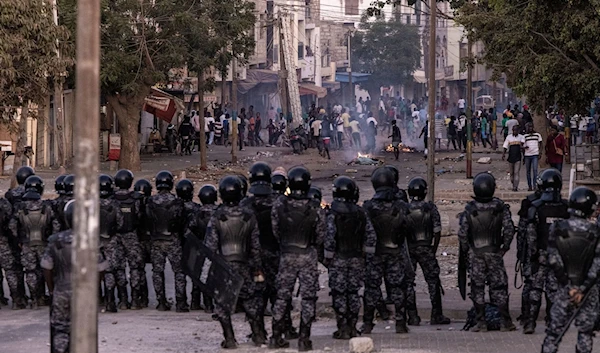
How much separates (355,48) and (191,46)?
5265cm

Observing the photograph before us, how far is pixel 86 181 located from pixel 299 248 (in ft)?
14.9

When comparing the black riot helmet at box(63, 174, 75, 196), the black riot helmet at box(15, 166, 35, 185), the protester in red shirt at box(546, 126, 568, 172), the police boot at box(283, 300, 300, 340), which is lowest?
the police boot at box(283, 300, 300, 340)

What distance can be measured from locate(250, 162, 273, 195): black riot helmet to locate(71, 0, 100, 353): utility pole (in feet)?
17.8

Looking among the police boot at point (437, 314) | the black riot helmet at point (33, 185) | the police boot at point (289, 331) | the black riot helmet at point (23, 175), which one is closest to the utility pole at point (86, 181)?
the police boot at point (289, 331)

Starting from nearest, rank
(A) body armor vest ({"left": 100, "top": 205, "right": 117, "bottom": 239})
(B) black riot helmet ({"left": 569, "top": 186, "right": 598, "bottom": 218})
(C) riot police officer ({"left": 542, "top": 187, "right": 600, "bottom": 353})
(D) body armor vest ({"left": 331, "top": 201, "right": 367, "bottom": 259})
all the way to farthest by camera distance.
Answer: (C) riot police officer ({"left": 542, "top": 187, "right": 600, "bottom": 353}) < (B) black riot helmet ({"left": 569, "top": 186, "right": 598, "bottom": 218}) < (D) body armor vest ({"left": 331, "top": 201, "right": 367, "bottom": 259}) < (A) body armor vest ({"left": 100, "top": 205, "right": 117, "bottom": 239})

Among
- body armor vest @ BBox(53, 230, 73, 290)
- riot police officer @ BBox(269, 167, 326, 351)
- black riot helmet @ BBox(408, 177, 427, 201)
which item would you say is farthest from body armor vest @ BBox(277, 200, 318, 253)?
body armor vest @ BBox(53, 230, 73, 290)

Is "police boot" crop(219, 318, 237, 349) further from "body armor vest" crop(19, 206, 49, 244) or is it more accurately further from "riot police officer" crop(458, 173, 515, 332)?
"body armor vest" crop(19, 206, 49, 244)

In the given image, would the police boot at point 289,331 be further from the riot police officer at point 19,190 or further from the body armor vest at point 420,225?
the riot police officer at point 19,190

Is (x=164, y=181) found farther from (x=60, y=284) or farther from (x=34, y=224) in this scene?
(x=60, y=284)

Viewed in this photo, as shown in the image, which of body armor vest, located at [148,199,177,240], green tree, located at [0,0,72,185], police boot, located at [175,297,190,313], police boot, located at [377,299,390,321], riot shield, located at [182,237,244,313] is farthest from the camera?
green tree, located at [0,0,72,185]

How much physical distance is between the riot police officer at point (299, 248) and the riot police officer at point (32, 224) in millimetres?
3687

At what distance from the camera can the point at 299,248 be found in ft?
39.2

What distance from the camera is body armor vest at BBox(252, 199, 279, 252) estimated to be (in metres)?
12.9

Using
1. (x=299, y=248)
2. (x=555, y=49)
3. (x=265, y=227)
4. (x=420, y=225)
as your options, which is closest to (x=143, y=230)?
(x=265, y=227)
